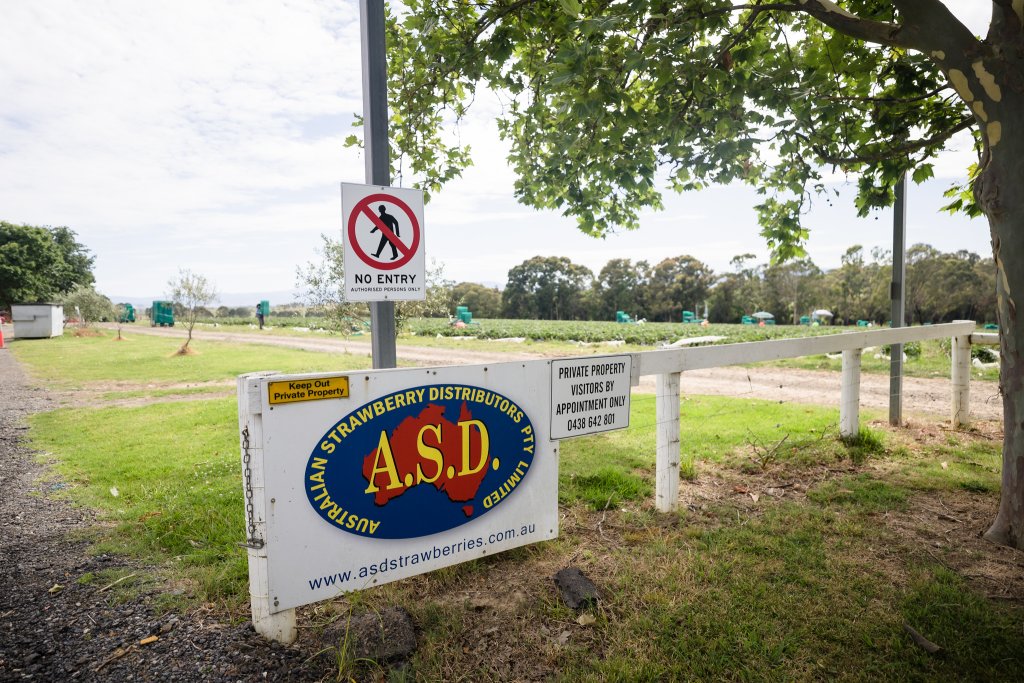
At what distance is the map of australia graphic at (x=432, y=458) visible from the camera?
3170 mm

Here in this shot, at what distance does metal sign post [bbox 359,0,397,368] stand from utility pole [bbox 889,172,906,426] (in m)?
7.07

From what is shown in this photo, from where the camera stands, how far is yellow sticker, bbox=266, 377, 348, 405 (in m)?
2.82

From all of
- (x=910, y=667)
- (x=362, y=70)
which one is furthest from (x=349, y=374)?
(x=910, y=667)

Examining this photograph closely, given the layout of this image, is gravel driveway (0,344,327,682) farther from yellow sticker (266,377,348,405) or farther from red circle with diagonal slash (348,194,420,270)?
red circle with diagonal slash (348,194,420,270)

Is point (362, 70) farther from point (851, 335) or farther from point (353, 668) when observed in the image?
point (851, 335)

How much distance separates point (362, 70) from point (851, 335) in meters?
5.50

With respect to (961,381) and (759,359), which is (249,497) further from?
A: (961,381)

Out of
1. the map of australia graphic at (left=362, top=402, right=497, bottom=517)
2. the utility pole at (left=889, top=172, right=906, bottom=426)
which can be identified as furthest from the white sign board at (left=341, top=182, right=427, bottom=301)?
the utility pole at (left=889, top=172, right=906, bottom=426)

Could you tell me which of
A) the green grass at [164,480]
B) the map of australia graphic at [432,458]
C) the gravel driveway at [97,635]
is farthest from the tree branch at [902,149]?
the green grass at [164,480]

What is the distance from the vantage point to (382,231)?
380 centimetres

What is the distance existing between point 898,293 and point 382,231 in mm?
7627

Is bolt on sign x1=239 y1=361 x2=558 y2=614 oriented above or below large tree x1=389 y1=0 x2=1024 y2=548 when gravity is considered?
below

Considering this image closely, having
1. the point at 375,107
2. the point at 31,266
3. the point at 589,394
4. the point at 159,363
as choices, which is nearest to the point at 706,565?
the point at 589,394

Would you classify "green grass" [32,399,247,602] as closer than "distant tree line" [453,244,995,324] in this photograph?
Yes
